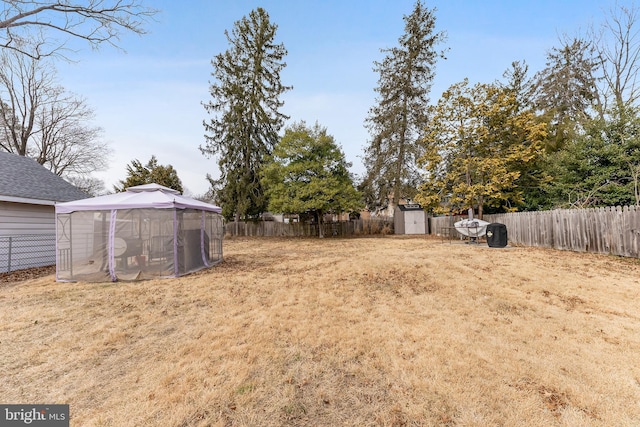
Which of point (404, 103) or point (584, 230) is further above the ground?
point (404, 103)

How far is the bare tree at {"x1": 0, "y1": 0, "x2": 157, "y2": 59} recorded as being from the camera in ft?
22.4

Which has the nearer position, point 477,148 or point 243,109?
point 477,148

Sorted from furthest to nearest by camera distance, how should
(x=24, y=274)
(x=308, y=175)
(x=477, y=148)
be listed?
1. (x=308, y=175)
2. (x=477, y=148)
3. (x=24, y=274)

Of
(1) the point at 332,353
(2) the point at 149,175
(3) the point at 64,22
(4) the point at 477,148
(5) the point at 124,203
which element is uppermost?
(3) the point at 64,22

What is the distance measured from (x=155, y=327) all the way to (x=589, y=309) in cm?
657

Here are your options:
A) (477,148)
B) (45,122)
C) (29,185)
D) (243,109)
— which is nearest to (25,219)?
(29,185)

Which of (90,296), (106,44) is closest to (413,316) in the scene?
(90,296)

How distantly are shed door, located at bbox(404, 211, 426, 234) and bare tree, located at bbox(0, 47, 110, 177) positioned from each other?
79.1ft

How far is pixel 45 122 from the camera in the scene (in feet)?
59.5

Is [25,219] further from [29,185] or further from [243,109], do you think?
[243,109]

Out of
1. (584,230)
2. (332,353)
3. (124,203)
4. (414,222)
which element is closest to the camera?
(332,353)

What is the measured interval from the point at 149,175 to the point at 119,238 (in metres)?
15.7

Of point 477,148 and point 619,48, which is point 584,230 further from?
point 619,48

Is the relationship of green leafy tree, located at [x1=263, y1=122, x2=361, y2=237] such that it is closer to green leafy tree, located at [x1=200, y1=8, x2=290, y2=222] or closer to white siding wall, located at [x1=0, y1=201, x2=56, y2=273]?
green leafy tree, located at [x1=200, y1=8, x2=290, y2=222]
